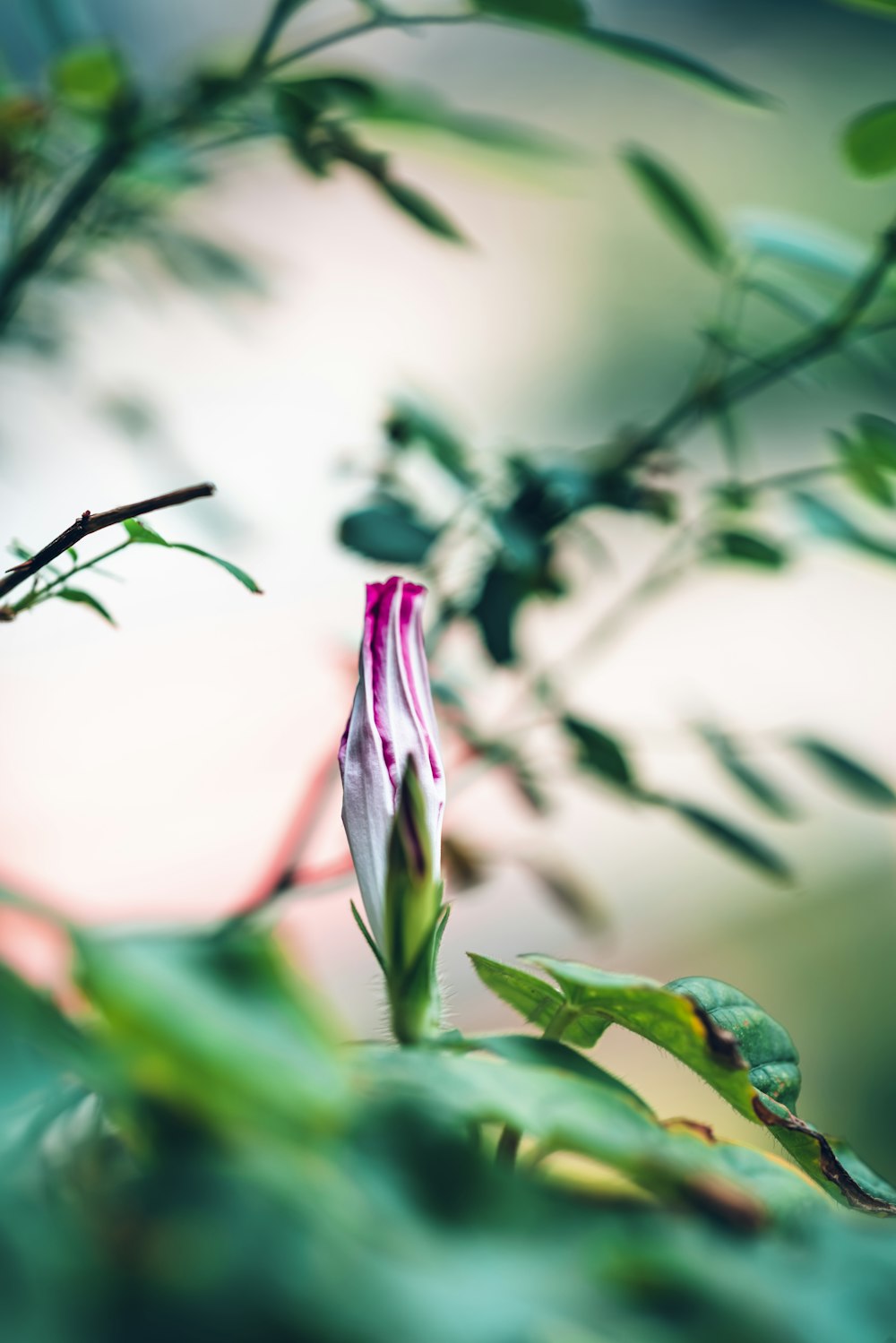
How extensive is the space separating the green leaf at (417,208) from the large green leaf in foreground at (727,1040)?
286 millimetres

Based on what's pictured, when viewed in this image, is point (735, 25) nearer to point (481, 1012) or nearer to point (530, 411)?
point (530, 411)

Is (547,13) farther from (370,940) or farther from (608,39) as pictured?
(370,940)

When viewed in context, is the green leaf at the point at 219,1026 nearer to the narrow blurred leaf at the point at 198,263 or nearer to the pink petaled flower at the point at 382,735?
the pink petaled flower at the point at 382,735

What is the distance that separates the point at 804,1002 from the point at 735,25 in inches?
60.2

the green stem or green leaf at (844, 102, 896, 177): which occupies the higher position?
the green stem

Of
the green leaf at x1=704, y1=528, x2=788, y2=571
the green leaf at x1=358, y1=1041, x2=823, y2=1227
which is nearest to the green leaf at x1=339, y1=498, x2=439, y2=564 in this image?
the green leaf at x1=704, y1=528, x2=788, y2=571

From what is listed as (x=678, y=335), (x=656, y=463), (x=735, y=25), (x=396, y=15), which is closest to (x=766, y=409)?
(x=678, y=335)

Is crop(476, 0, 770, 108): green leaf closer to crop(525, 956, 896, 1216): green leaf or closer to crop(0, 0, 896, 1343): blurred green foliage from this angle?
crop(0, 0, 896, 1343): blurred green foliage

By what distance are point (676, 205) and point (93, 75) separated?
9.7 inches

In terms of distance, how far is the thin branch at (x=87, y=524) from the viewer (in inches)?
7.2

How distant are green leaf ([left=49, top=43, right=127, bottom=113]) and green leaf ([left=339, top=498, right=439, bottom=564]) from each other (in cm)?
18

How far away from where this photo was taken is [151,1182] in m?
0.11

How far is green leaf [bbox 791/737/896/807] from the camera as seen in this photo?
52 centimetres

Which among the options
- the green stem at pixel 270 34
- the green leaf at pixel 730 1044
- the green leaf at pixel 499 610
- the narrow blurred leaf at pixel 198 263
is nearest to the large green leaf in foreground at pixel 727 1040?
the green leaf at pixel 730 1044
